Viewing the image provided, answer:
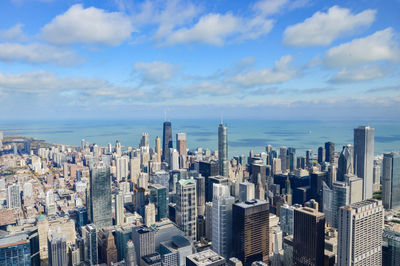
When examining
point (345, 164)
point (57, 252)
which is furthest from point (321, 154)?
point (57, 252)

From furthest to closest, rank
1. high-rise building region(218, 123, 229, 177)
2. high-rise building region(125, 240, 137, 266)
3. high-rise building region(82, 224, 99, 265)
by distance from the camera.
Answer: high-rise building region(218, 123, 229, 177) < high-rise building region(82, 224, 99, 265) < high-rise building region(125, 240, 137, 266)

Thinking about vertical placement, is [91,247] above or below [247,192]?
below

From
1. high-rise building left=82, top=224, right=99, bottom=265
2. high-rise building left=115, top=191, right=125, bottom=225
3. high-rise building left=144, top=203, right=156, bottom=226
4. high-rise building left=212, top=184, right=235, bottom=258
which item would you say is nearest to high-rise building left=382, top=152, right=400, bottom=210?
high-rise building left=212, top=184, right=235, bottom=258

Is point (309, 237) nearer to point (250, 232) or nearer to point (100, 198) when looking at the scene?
point (250, 232)

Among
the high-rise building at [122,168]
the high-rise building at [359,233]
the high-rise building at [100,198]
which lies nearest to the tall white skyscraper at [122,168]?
the high-rise building at [122,168]

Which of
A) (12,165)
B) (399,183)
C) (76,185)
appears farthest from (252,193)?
(12,165)

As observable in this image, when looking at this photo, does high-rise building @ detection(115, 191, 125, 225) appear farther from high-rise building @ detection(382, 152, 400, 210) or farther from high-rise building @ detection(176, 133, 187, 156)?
high-rise building @ detection(382, 152, 400, 210)

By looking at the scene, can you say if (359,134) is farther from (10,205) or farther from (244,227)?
(10,205)
